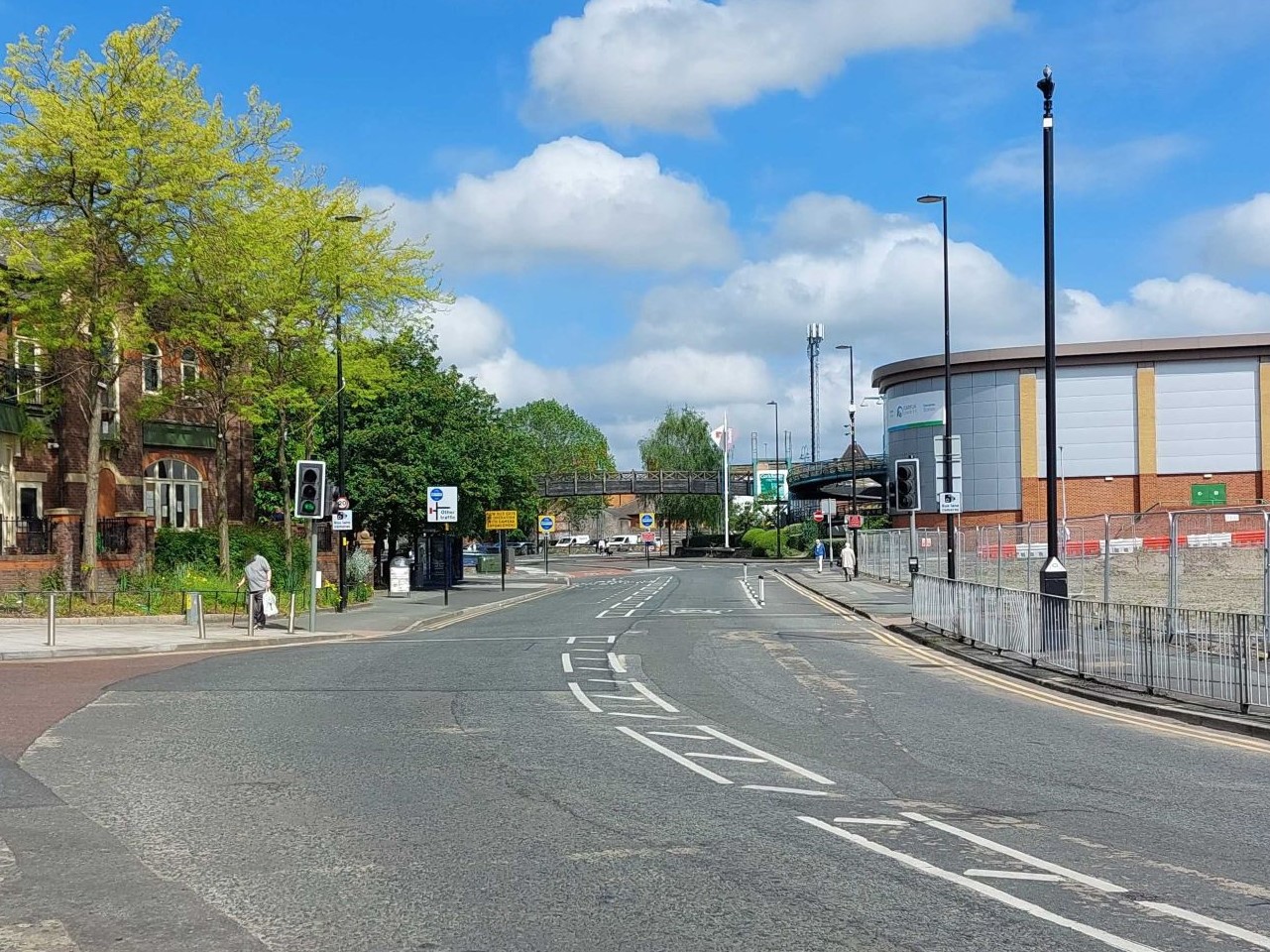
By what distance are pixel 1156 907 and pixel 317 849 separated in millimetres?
4684

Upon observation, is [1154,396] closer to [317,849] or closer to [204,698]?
[204,698]

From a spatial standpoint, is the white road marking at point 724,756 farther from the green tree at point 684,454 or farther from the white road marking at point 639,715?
the green tree at point 684,454

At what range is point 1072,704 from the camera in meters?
15.6

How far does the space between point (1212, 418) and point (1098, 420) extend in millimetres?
7173

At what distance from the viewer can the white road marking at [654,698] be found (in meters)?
14.7

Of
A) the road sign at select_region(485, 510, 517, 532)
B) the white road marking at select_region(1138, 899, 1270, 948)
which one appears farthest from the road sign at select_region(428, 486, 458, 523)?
the white road marking at select_region(1138, 899, 1270, 948)

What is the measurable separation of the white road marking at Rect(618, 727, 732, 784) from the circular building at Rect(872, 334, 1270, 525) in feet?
253

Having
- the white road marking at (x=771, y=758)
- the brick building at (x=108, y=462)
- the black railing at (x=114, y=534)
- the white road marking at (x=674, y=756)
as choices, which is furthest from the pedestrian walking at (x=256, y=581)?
the white road marking at (x=771, y=758)

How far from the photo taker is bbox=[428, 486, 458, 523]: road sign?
133 ft

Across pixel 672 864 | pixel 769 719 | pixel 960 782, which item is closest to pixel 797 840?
pixel 672 864

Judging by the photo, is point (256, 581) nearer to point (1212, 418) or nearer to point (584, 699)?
point (584, 699)

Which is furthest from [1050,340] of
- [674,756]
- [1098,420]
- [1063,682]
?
[1098,420]

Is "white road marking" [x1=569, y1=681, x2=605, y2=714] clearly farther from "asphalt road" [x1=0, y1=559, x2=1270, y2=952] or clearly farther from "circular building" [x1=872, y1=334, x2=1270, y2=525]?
"circular building" [x1=872, y1=334, x2=1270, y2=525]

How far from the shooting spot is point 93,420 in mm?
32875
